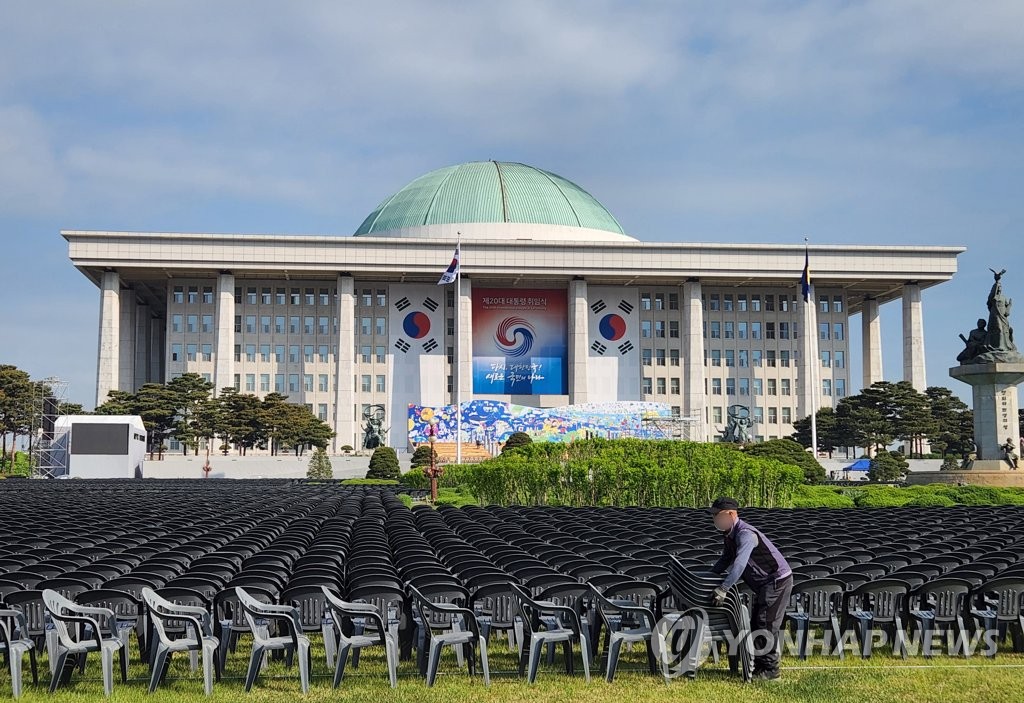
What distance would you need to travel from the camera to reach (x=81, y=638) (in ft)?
36.1

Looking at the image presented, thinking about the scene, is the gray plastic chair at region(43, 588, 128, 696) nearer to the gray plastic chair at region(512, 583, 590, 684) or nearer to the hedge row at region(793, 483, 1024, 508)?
the gray plastic chair at region(512, 583, 590, 684)

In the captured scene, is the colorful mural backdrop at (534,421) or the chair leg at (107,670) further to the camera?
the colorful mural backdrop at (534,421)

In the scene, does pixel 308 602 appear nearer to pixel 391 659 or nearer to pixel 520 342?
pixel 391 659

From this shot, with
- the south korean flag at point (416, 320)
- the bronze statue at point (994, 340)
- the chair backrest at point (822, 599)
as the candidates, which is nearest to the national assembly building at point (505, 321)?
the south korean flag at point (416, 320)

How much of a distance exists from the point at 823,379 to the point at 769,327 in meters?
7.60

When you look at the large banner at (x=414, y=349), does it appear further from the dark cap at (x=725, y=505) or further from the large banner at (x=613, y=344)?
the dark cap at (x=725, y=505)

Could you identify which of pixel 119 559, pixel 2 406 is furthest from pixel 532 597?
pixel 2 406

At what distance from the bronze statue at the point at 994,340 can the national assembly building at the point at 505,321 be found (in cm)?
4862

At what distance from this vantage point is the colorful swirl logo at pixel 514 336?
102m

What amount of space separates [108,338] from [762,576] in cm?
9302

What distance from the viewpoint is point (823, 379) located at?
10594 cm

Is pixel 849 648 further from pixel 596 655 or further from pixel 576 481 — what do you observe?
pixel 576 481

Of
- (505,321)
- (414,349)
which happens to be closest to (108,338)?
(414,349)

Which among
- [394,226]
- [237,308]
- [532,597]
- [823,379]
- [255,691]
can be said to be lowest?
[255,691]
